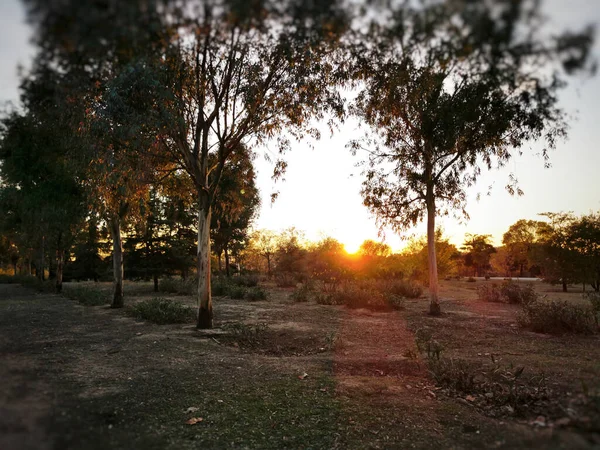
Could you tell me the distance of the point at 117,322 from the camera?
42.7 ft

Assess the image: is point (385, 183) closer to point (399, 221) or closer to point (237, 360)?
point (399, 221)

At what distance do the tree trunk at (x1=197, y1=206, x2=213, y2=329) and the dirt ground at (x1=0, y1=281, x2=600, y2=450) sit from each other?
653mm

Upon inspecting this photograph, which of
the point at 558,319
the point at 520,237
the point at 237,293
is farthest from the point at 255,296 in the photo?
the point at 520,237

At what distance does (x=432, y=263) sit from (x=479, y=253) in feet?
251

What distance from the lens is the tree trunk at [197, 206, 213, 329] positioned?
37.8 feet

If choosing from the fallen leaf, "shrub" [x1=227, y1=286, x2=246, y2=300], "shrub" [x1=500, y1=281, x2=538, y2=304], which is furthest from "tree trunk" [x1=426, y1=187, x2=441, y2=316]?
the fallen leaf

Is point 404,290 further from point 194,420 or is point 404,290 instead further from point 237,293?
point 194,420

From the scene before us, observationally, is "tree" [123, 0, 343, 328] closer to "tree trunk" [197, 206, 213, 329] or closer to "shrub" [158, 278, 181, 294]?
"tree trunk" [197, 206, 213, 329]

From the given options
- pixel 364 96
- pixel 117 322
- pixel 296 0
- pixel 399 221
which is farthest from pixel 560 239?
pixel 296 0

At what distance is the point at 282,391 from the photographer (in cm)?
605

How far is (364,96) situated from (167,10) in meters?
10.5

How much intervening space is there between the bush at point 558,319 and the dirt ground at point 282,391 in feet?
2.58

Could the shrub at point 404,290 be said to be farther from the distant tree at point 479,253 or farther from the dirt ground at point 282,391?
the distant tree at point 479,253

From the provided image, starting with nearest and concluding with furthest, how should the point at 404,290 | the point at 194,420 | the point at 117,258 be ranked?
the point at 194,420
the point at 117,258
the point at 404,290
